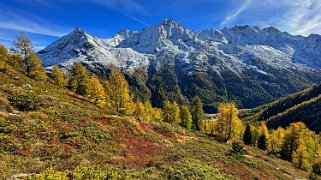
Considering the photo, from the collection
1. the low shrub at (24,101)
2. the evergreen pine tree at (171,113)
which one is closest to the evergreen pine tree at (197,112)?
the evergreen pine tree at (171,113)

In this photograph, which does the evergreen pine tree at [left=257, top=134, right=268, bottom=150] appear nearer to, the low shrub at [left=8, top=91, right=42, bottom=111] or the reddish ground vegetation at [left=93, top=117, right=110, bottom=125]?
the reddish ground vegetation at [left=93, top=117, right=110, bottom=125]

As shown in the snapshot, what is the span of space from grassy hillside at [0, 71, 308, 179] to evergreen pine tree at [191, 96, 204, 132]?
51.1 metres

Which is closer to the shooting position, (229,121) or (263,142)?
(229,121)

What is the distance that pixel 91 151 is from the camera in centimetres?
3159

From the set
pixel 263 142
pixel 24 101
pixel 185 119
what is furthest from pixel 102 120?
pixel 263 142

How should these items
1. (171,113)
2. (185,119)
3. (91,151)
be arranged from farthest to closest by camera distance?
(171,113), (185,119), (91,151)

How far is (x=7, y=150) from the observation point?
2628 cm

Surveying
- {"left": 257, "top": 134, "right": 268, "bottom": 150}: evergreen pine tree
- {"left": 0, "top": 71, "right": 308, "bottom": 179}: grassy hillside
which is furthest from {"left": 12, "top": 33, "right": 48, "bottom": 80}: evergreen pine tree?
{"left": 257, "top": 134, "right": 268, "bottom": 150}: evergreen pine tree

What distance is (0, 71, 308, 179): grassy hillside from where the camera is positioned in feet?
83.3

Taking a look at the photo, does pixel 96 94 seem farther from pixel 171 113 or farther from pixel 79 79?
pixel 171 113

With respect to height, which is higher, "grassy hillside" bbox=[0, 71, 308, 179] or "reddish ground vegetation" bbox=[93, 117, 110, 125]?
"reddish ground vegetation" bbox=[93, 117, 110, 125]

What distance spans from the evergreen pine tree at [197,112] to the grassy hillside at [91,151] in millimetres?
51079

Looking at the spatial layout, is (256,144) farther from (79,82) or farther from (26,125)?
(26,125)

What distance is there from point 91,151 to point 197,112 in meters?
74.6
